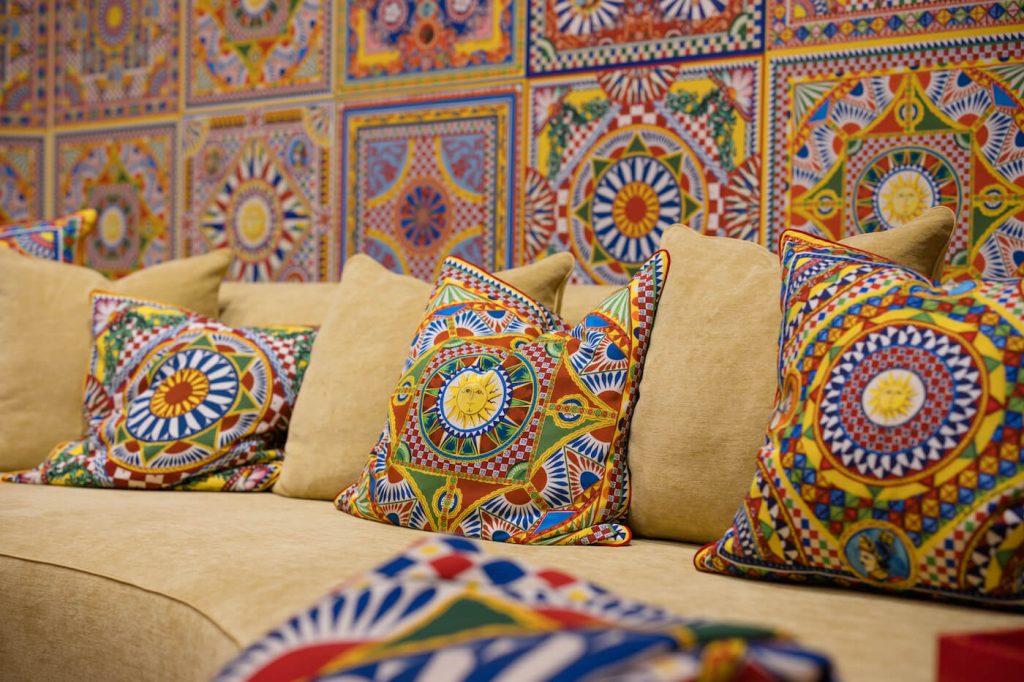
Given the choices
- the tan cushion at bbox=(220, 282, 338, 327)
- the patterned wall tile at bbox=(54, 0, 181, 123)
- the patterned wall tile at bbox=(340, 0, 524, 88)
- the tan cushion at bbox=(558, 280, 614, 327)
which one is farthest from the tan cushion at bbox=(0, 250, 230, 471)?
the patterned wall tile at bbox=(54, 0, 181, 123)

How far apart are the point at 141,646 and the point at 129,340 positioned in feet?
3.16

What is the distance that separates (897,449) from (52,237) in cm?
225

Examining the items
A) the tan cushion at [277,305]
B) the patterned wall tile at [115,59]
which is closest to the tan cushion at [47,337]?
the tan cushion at [277,305]

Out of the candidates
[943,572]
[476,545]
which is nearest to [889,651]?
[943,572]

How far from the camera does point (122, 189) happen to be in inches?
134

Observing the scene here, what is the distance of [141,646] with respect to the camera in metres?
1.41

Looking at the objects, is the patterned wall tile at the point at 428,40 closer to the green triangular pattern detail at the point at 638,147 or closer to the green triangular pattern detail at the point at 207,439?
the green triangular pattern detail at the point at 638,147

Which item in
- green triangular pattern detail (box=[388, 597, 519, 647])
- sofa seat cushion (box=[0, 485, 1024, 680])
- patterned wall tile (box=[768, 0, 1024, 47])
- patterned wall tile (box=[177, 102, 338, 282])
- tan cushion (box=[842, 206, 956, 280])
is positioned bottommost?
sofa seat cushion (box=[0, 485, 1024, 680])

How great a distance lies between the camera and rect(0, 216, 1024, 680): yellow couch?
1.13 meters

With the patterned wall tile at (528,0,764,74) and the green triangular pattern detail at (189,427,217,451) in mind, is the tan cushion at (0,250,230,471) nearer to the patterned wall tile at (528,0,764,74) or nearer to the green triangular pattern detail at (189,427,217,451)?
the green triangular pattern detail at (189,427,217,451)

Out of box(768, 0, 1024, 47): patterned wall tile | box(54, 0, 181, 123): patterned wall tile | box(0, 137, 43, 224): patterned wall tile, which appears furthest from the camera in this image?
box(0, 137, 43, 224): patterned wall tile

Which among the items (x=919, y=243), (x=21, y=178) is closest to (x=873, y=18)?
(x=919, y=243)

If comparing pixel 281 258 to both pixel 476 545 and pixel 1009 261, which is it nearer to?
pixel 1009 261

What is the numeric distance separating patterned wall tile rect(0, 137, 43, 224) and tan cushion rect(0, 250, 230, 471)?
1.31m
